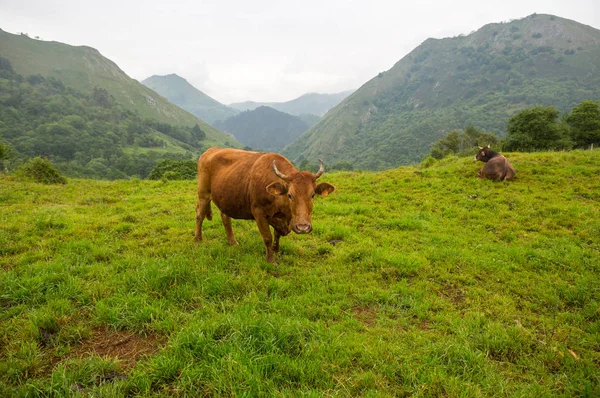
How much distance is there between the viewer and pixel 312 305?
14.9 feet

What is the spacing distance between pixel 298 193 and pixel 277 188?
0.43 metres

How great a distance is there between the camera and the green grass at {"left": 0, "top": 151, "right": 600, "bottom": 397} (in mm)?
2959

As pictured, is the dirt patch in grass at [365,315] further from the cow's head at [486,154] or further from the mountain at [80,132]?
the mountain at [80,132]

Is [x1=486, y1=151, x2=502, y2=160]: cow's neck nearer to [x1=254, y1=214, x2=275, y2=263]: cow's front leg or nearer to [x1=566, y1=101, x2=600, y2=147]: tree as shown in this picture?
[x1=254, y1=214, x2=275, y2=263]: cow's front leg

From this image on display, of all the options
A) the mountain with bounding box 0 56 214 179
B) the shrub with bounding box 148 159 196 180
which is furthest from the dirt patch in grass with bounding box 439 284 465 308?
the mountain with bounding box 0 56 214 179

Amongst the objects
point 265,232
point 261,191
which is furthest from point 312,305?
point 261,191

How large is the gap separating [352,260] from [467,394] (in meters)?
3.61

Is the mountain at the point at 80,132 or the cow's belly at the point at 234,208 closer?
the cow's belly at the point at 234,208

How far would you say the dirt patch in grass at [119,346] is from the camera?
3285mm

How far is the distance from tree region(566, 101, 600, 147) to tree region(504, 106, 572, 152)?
1.47 meters

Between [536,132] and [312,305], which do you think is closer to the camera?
[312,305]

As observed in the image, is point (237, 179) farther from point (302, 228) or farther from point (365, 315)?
point (365, 315)

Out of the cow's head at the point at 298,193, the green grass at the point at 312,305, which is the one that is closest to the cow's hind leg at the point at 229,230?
the green grass at the point at 312,305

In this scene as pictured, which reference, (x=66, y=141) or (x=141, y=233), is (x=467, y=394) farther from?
(x=66, y=141)
